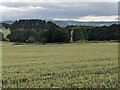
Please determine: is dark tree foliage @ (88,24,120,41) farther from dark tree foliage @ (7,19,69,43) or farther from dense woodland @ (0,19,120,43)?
dark tree foliage @ (7,19,69,43)

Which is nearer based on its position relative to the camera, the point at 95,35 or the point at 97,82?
the point at 97,82

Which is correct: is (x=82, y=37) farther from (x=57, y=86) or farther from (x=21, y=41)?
(x=57, y=86)

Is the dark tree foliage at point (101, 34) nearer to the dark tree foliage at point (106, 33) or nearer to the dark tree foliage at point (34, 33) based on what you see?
the dark tree foliage at point (106, 33)

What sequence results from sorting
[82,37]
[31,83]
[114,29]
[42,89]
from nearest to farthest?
[42,89], [31,83], [114,29], [82,37]

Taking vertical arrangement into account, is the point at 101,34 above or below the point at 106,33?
below

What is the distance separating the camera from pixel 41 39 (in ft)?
373

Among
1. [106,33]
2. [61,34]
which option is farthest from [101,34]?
[61,34]

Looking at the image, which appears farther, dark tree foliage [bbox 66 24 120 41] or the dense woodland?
dark tree foliage [bbox 66 24 120 41]

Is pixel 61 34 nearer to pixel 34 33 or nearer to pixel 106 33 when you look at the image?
pixel 34 33

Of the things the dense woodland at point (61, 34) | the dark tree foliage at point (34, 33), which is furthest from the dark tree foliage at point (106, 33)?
the dark tree foliage at point (34, 33)

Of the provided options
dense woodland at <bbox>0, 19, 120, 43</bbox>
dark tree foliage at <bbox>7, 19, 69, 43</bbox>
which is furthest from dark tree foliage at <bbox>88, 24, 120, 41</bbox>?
dark tree foliage at <bbox>7, 19, 69, 43</bbox>

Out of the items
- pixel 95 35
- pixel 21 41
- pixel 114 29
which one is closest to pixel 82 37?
pixel 95 35

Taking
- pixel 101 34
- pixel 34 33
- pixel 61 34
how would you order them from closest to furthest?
pixel 61 34, pixel 101 34, pixel 34 33

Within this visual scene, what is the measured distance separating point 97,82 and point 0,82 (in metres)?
4.08
